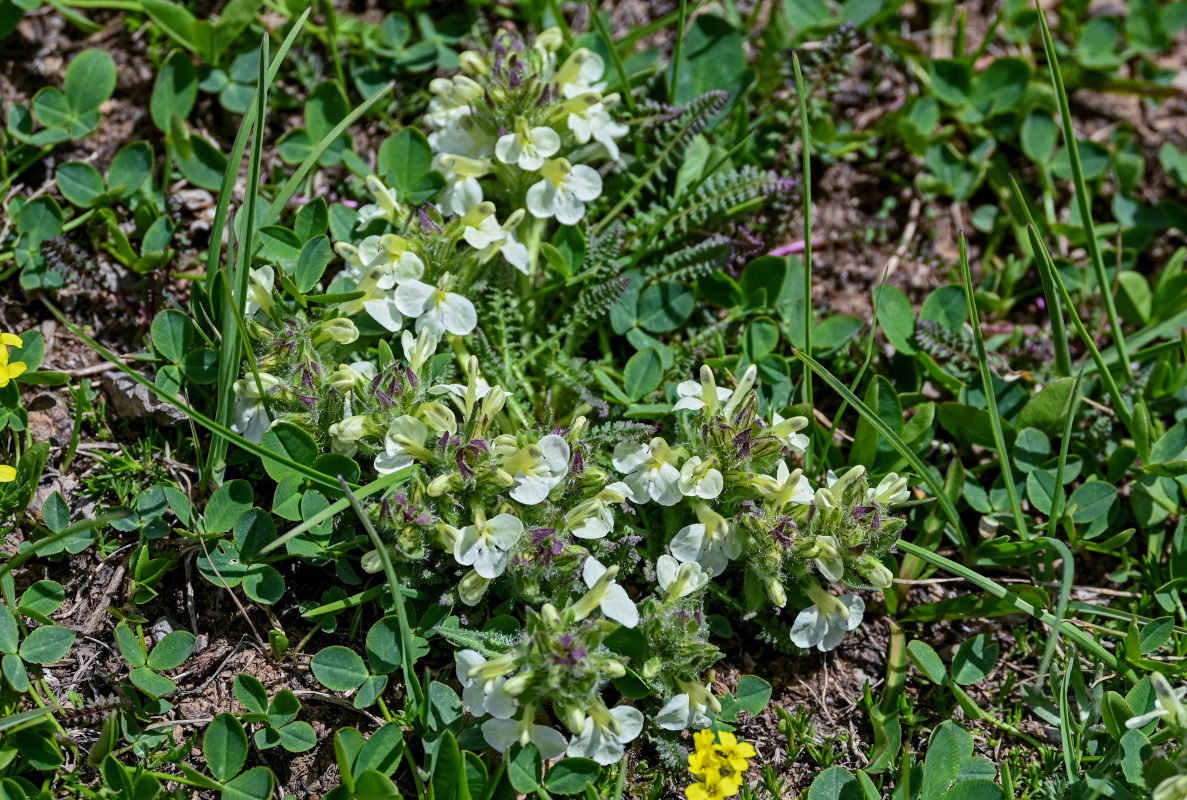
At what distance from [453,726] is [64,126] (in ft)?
8.97

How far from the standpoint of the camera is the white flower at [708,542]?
9.25ft

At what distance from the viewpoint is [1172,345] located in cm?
356

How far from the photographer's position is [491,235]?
3.11 m

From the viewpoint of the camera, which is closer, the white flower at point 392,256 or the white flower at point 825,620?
the white flower at point 825,620

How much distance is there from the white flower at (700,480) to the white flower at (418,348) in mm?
880

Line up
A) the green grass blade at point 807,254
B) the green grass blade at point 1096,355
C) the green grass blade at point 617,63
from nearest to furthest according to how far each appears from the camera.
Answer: the green grass blade at point 807,254 < the green grass blade at point 1096,355 < the green grass blade at point 617,63

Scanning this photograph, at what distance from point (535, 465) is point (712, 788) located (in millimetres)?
1063

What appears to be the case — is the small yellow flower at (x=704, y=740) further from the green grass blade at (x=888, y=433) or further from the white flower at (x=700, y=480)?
the green grass blade at (x=888, y=433)

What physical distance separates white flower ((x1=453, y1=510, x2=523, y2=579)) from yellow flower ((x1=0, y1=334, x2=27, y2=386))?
1.55m

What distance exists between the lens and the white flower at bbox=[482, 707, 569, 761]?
255cm

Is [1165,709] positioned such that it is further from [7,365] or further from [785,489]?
[7,365]

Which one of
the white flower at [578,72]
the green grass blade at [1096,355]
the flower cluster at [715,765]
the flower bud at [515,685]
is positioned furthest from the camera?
the white flower at [578,72]

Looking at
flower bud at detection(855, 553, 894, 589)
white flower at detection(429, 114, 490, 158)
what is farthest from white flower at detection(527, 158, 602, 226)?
flower bud at detection(855, 553, 894, 589)

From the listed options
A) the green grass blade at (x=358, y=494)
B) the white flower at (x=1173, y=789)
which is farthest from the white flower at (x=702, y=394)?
the white flower at (x=1173, y=789)
